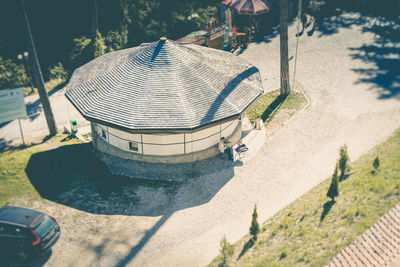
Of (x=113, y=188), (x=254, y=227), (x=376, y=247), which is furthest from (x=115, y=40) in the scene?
(x=376, y=247)

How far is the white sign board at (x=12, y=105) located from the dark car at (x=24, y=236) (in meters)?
10.4

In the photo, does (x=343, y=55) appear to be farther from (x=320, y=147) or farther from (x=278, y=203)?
(x=278, y=203)

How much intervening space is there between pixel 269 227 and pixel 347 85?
18.8 meters

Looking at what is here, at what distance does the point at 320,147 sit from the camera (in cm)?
2748

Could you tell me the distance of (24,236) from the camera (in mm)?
18812

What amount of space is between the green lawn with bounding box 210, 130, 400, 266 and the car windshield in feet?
26.8

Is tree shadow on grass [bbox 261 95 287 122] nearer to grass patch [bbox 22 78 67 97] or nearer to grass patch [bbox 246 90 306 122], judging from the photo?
grass patch [bbox 246 90 306 122]

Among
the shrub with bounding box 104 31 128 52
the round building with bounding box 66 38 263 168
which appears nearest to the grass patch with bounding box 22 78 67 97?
the shrub with bounding box 104 31 128 52

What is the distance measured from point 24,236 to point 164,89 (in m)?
12.1

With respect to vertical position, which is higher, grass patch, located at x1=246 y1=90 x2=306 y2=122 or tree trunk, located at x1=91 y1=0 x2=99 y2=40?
tree trunk, located at x1=91 y1=0 x2=99 y2=40

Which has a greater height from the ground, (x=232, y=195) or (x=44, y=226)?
(x=44, y=226)

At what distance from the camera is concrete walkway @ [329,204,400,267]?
723 inches

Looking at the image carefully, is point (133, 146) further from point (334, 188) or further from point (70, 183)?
point (334, 188)

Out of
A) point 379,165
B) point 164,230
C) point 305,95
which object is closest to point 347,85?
point 305,95
